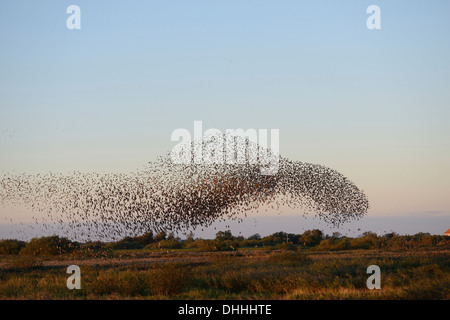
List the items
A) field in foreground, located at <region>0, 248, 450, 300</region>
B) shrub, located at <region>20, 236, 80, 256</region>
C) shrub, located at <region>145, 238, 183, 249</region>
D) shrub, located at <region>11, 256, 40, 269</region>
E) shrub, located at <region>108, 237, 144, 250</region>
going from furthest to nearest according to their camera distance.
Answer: shrub, located at <region>145, 238, 183, 249</region>, shrub, located at <region>108, 237, 144, 250</region>, shrub, located at <region>20, 236, 80, 256</region>, shrub, located at <region>11, 256, 40, 269</region>, field in foreground, located at <region>0, 248, 450, 300</region>

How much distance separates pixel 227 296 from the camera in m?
18.4

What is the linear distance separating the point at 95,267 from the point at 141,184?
4944mm

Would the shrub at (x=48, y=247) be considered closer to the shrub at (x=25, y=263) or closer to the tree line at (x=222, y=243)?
the tree line at (x=222, y=243)

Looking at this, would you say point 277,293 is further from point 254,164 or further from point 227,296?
point 254,164

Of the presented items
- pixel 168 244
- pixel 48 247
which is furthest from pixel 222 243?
pixel 48 247

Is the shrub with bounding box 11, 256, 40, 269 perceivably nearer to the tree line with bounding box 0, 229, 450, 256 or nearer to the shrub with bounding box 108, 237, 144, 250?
the tree line with bounding box 0, 229, 450, 256

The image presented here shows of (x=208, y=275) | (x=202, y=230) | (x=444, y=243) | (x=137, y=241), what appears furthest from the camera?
(x=137, y=241)

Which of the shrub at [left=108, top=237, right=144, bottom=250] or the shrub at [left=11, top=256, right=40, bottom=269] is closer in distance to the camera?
the shrub at [left=11, top=256, right=40, bottom=269]

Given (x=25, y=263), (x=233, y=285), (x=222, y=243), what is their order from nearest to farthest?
(x=233, y=285)
(x=25, y=263)
(x=222, y=243)

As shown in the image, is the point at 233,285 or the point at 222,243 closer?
the point at 233,285

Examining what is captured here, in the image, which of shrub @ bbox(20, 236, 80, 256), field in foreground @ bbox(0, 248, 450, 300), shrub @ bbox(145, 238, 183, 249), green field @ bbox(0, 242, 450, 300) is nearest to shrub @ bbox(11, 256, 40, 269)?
green field @ bbox(0, 242, 450, 300)

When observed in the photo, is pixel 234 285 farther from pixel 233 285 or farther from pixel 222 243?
pixel 222 243

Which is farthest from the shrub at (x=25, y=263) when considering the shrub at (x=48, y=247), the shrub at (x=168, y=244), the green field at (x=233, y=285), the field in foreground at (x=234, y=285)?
the shrub at (x=168, y=244)
